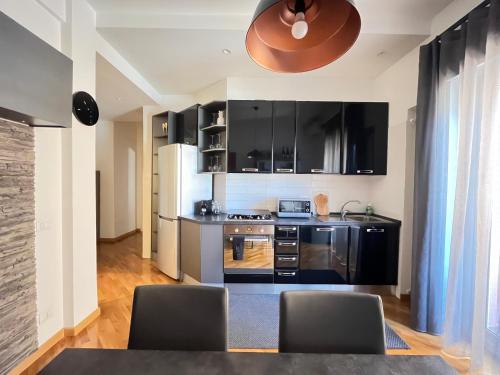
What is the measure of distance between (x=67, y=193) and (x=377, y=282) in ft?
10.7

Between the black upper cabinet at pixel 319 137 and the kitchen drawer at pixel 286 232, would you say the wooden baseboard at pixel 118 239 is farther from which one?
the black upper cabinet at pixel 319 137

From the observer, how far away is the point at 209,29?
Result: 2189 mm

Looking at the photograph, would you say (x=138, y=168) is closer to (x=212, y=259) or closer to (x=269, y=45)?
(x=212, y=259)

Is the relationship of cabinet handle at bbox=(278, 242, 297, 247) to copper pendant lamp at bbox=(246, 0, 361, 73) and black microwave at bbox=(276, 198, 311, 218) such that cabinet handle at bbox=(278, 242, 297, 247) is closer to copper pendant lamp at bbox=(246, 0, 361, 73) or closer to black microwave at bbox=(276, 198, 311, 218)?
black microwave at bbox=(276, 198, 311, 218)

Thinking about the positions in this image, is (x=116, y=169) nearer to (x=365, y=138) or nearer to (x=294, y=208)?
(x=294, y=208)

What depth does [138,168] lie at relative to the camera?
518 cm

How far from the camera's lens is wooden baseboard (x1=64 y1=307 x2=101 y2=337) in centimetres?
202

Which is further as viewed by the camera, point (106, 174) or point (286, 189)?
point (106, 174)

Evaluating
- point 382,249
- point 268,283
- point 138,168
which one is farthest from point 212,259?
point 138,168

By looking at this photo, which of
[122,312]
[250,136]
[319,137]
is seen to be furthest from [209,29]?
[122,312]

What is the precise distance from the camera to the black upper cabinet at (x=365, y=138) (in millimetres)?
2924

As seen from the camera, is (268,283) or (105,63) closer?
(105,63)

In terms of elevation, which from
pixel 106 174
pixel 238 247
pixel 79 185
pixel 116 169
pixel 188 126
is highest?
pixel 188 126

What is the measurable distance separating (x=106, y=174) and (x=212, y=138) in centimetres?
283
